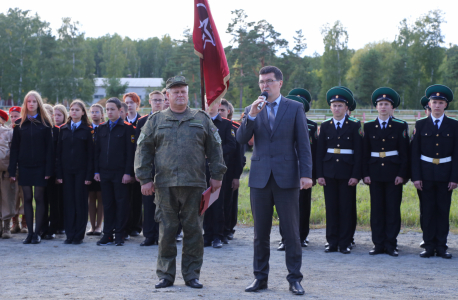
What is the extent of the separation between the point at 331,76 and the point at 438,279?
56145 mm

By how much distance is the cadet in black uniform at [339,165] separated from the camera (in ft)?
23.6

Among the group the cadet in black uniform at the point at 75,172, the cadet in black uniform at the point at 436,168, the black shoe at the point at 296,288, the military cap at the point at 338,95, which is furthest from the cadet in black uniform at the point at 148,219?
the cadet in black uniform at the point at 436,168

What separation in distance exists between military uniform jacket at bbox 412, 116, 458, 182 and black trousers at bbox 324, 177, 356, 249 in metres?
0.97

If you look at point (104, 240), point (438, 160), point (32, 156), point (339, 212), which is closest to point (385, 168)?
point (438, 160)

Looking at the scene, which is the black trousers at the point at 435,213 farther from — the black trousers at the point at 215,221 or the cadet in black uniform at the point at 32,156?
the cadet in black uniform at the point at 32,156

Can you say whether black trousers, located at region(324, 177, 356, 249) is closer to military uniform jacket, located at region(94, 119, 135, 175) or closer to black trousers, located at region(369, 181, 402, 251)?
black trousers, located at region(369, 181, 402, 251)

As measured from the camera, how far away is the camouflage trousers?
5219 mm

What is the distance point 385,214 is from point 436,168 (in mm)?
966

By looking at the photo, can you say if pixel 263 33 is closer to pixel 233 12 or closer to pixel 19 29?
pixel 233 12

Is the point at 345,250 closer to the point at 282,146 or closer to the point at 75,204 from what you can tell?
the point at 282,146

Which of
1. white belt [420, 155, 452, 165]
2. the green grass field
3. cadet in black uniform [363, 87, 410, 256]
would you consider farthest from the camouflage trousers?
the green grass field

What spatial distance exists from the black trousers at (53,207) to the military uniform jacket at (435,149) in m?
5.72

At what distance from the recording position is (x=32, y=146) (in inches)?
309

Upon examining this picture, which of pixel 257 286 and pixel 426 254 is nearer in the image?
pixel 257 286
